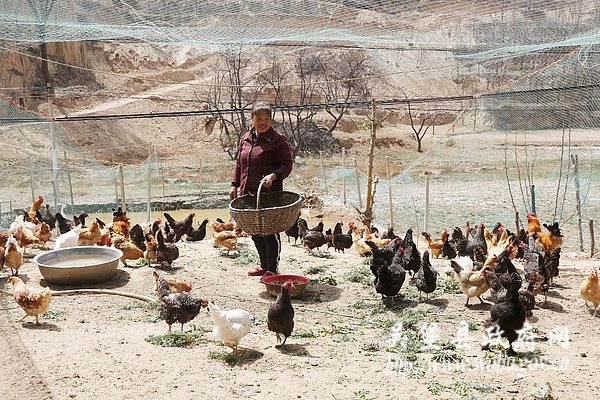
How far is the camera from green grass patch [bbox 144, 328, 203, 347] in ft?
15.0

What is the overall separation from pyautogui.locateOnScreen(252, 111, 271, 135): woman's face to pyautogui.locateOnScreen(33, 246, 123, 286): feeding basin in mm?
2377

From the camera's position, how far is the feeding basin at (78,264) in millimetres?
6367

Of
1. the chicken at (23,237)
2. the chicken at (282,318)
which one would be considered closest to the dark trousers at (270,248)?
the chicken at (282,318)

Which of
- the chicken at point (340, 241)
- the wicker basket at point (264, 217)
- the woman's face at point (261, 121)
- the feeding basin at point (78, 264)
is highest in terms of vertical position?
the woman's face at point (261, 121)

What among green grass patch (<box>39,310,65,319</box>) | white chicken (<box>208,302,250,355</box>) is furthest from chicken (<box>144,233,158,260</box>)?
white chicken (<box>208,302,250,355</box>)

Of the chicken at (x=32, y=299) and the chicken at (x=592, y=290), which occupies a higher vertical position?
the chicken at (x=32, y=299)

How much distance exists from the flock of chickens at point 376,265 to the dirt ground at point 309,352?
0.21 meters

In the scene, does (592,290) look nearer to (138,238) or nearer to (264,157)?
(264,157)

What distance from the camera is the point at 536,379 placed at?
3.94 meters

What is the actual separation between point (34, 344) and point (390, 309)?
3.37 metres

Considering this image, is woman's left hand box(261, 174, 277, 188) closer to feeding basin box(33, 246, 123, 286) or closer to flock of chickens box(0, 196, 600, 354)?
flock of chickens box(0, 196, 600, 354)

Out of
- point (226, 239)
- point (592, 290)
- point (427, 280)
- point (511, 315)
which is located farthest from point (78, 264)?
point (592, 290)

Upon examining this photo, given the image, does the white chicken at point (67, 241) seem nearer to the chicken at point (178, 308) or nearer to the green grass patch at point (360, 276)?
the chicken at point (178, 308)

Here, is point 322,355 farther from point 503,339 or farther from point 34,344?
point 34,344
